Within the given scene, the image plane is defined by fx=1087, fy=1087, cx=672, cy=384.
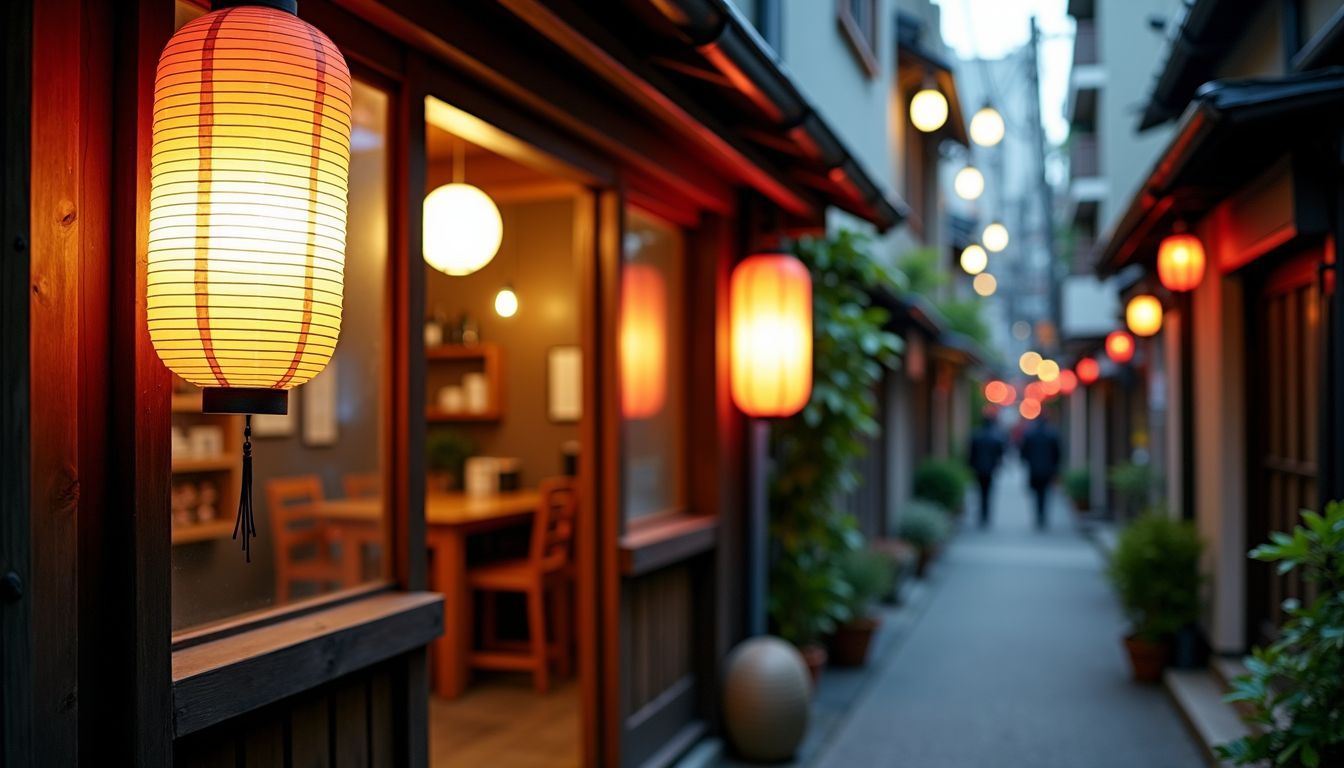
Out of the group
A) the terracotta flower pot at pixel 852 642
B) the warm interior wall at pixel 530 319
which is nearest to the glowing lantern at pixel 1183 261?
the terracotta flower pot at pixel 852 642

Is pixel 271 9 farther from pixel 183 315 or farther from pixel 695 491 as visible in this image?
pixel 695 491

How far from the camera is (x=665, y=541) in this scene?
5.68 meters

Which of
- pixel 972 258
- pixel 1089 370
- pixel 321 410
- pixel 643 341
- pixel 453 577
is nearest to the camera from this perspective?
pixel 321 410

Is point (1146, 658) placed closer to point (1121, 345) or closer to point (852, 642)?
point (852, 642)

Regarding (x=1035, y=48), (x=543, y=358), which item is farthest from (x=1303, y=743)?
(x=1035, y=48)

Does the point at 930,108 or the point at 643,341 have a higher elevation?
the point at 930,108

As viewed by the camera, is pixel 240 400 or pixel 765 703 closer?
pixel 240 400

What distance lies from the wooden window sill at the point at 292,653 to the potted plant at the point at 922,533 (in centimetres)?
1141

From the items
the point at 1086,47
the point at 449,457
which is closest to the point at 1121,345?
the point at 449,457

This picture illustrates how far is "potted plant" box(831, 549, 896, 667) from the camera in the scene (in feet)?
29.2

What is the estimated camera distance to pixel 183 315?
7.13 feet

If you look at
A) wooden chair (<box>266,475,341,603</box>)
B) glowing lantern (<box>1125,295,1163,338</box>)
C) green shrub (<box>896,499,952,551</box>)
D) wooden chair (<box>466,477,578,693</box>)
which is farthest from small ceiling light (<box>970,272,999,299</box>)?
wooden chair (<box>266,475,341,603</box>)

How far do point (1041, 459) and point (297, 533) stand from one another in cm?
1836

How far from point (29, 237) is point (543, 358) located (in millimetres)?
7431
